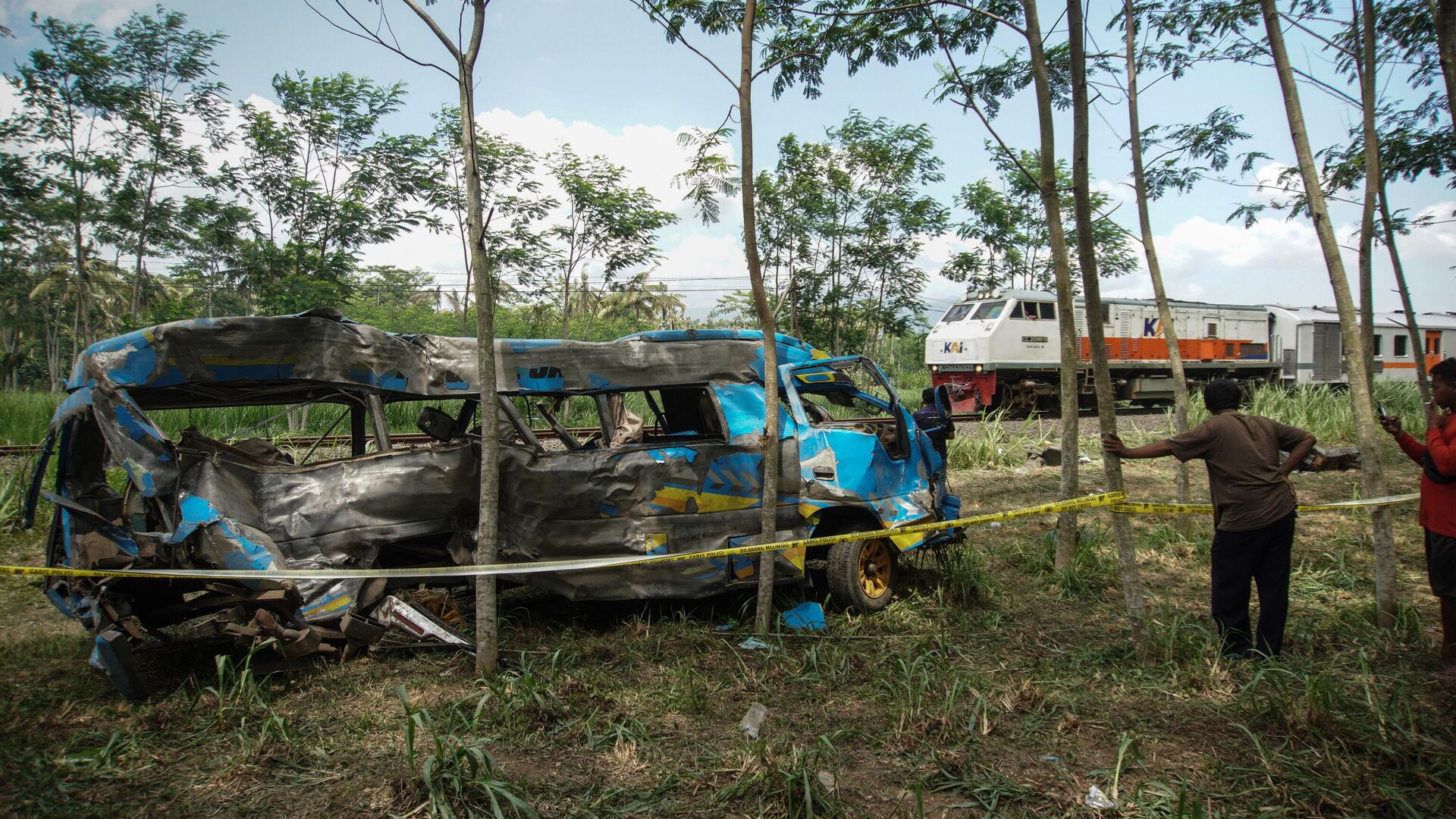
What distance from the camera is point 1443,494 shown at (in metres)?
4.38

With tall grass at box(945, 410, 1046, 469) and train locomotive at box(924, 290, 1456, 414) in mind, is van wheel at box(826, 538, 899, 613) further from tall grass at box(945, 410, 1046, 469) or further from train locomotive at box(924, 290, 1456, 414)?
train locomotive at box(924, 290, 1456, 414)

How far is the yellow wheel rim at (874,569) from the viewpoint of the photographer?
5.79 meters

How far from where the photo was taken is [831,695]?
423 centimetres

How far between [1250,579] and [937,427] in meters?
2.35

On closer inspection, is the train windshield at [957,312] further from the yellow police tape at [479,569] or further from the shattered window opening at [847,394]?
the yellow police tape at [479,569]

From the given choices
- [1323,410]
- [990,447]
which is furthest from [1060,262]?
[1323,410]

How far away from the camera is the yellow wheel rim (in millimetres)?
5785

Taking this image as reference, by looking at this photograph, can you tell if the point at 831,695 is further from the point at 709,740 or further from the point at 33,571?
the point at 33,571

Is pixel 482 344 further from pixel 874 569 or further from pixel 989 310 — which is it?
pixel 989 310

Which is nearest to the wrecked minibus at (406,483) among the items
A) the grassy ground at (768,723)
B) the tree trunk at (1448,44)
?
the grassy ground at (768,723)

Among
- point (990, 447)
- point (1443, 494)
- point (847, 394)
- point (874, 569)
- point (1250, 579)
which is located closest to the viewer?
point (1443, 494)

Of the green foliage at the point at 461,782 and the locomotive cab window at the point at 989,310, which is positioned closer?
the green foliage at the point at 461,782

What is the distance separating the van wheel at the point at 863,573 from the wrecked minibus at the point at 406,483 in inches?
0.7

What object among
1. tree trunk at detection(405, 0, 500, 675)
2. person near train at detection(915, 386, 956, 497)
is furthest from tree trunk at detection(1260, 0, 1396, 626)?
tree trunk at detection(405, 0, 500, 675)
